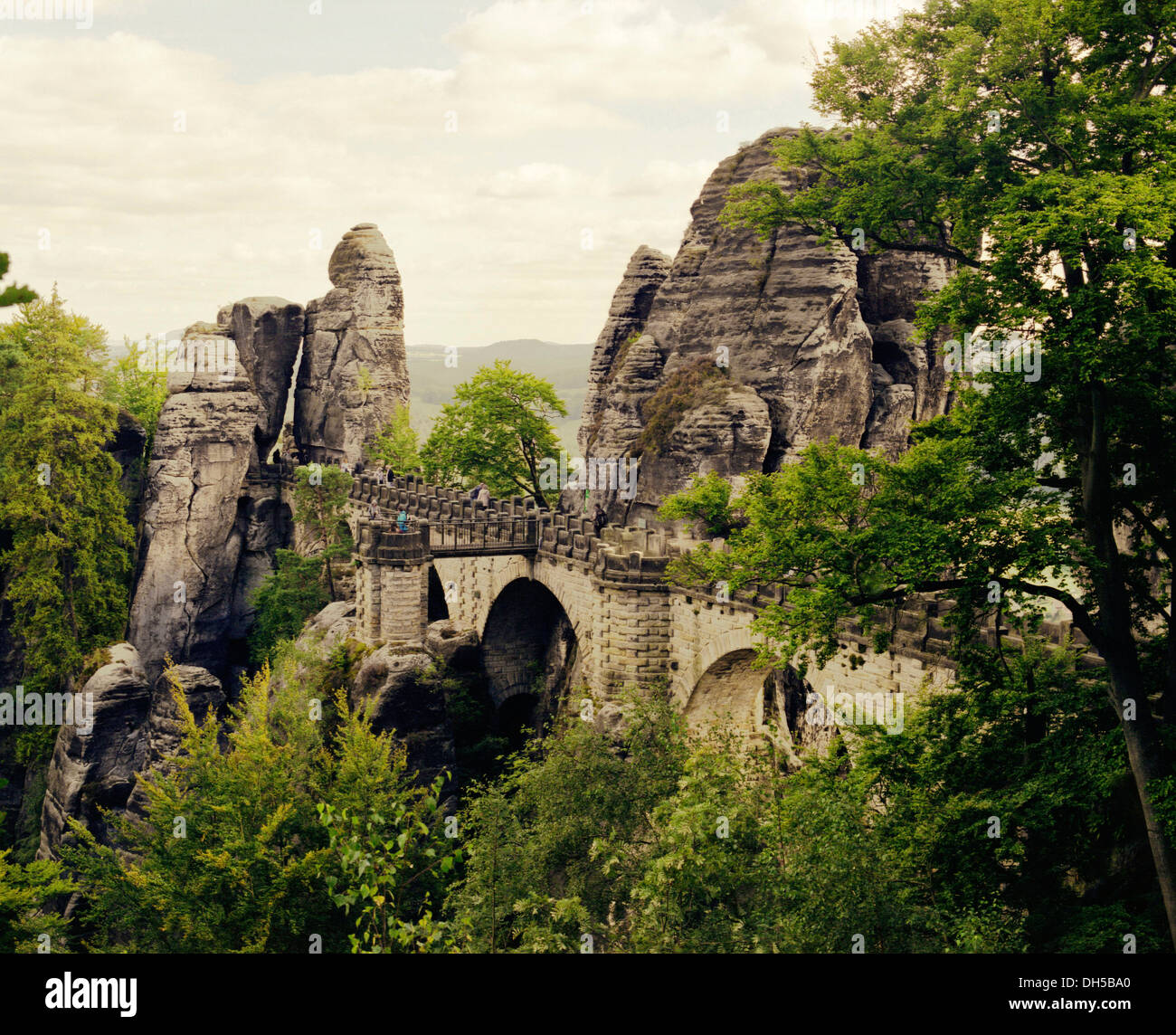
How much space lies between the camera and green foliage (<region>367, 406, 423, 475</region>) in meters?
→ 54.4

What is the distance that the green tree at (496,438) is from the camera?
168 feet

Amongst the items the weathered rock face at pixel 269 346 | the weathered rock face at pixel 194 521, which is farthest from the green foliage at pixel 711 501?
the weathered rock face at pixel 269 346

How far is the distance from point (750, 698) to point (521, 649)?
12553 mm

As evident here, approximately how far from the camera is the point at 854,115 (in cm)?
1906

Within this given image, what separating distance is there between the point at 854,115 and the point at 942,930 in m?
14.3

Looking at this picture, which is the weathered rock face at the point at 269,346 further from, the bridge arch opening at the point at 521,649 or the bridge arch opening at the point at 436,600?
the bridge arch opening at the point at 521,649

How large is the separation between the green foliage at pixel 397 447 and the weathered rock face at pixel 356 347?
478mm

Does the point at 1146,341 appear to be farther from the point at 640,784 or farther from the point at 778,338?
the point at 778,338

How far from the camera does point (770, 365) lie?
116 feet

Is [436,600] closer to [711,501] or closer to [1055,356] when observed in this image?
[711,501]

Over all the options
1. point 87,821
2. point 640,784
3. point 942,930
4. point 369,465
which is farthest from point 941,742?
point 369,465

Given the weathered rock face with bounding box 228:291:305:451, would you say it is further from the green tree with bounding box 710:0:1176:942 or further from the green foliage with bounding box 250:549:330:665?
the green tree with bounding box 710:0:1176:942

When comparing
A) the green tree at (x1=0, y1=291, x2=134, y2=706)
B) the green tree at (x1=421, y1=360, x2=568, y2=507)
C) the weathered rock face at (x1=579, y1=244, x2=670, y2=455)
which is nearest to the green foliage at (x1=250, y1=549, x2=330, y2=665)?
the green tree at (x1=0, y1=291, x2=134, y2=706)

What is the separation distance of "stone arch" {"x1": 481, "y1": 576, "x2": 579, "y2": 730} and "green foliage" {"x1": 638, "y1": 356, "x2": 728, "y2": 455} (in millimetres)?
6775
